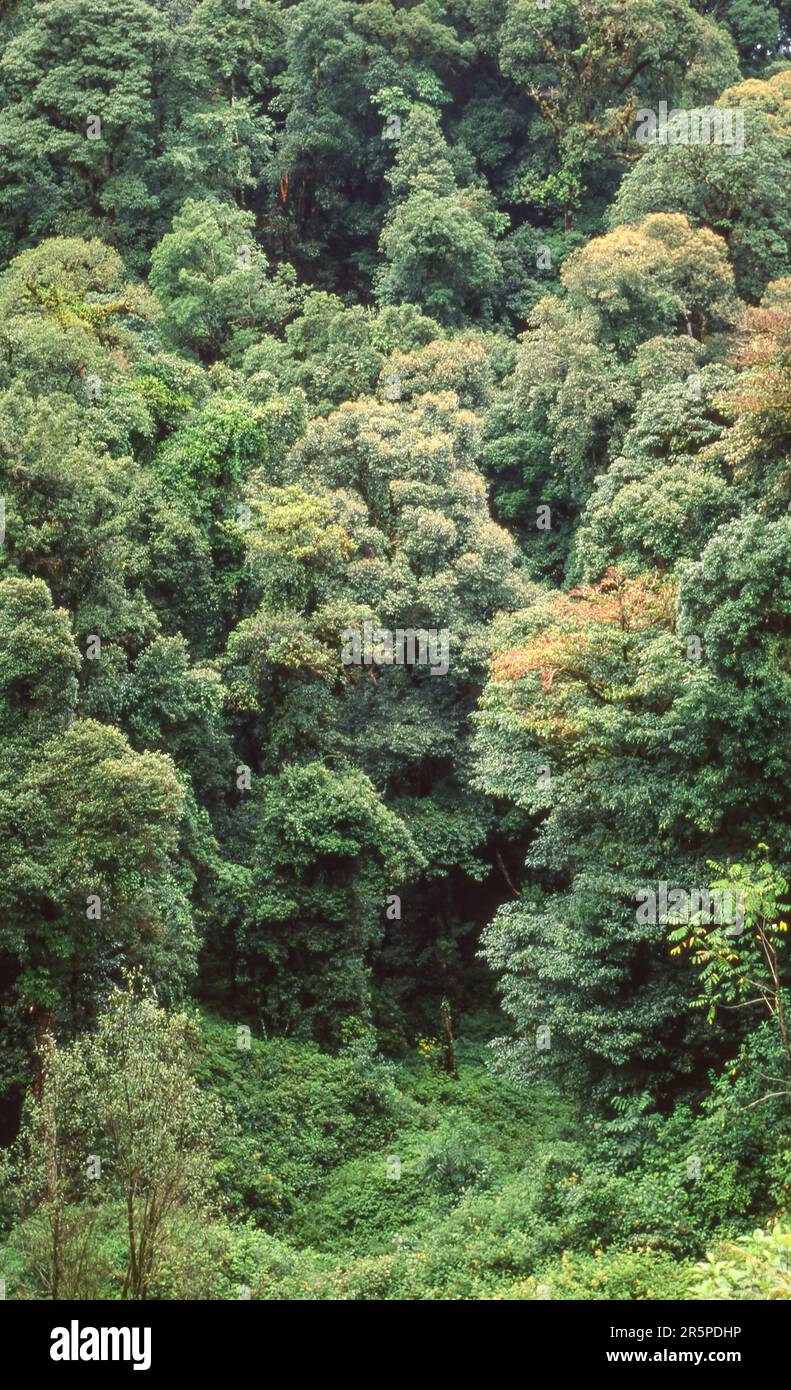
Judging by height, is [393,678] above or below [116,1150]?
above

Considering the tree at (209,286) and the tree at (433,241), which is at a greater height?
the tree at (433,241)

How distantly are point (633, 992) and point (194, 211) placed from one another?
20364 millimetres

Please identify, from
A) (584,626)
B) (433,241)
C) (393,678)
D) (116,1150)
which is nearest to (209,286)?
(433,241)

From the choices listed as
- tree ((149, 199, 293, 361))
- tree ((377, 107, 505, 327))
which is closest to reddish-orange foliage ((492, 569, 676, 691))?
tree ((149, 199, 293, 361))

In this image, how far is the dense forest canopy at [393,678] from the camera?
14227 millimetres

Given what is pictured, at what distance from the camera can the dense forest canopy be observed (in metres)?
14.2

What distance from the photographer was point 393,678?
78.6ft

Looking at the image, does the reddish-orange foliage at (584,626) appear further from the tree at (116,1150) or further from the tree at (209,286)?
the tree at (209,286)

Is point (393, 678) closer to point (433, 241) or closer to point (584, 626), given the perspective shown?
point (584, 626)

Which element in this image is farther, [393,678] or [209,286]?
[209,286]

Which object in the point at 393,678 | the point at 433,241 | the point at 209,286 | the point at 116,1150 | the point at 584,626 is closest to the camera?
the point at 116,1150

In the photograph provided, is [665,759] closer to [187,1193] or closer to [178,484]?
[187,1193]

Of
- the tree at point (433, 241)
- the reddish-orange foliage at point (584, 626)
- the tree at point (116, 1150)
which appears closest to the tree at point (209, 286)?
the tree at point (433, 241)
